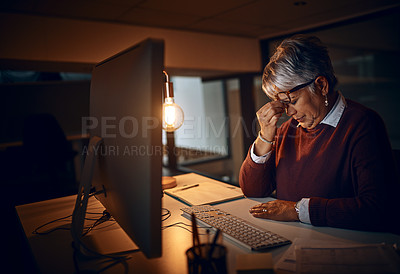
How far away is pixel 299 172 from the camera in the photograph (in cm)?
134

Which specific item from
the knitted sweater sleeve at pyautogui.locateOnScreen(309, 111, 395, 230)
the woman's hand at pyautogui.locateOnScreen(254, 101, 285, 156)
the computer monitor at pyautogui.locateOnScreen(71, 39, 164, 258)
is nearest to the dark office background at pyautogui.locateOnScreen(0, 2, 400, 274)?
the woman's hand at pyautogui.locateOnScreen(254, 101, 285, 156)

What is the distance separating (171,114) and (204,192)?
1.49ft

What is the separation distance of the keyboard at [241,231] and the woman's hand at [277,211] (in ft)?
0.43

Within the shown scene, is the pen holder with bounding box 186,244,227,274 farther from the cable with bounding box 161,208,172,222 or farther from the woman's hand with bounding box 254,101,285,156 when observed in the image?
the woman's hand with bounding box 254,101,285,156

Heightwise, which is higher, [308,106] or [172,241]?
[308,106]

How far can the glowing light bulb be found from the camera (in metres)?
1.63

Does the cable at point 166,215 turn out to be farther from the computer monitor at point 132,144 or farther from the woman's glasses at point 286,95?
the woman's glasses at point 286,95

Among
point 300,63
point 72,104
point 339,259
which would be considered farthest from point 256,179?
point 72,104

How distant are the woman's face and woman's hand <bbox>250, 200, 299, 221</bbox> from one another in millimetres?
391

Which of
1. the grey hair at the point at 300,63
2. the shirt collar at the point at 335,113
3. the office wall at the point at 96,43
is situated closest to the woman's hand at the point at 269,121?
the grey hair at the point at 300,63

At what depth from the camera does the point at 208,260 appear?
0.68 meters

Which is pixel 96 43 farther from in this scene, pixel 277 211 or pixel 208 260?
pixel 208 260

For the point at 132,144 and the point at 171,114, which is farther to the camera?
the point at 171,114

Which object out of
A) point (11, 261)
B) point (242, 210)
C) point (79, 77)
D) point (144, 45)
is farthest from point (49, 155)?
point (144, 45)
